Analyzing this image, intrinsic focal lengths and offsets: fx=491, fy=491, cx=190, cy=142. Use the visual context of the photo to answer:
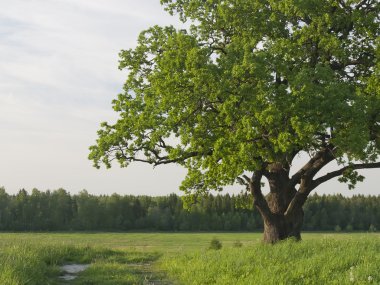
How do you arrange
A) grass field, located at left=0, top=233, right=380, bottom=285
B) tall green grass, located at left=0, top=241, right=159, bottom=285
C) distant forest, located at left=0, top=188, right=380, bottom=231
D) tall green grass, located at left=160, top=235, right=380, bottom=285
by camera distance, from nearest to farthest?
1. tall green grass, located at left=160, top=235, right=380, bottom=285
2. grass field, located at left=0, top=233, right=380, bottom=285
3. tall green grass, located at left=0, top=241, right=159, bottom=285
4. distant forest, located at left=0, top=188, right=380, bottom=231

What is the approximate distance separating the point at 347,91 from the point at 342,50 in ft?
10.7

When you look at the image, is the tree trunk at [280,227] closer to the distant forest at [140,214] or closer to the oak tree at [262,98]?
the oak tree at [262,98]

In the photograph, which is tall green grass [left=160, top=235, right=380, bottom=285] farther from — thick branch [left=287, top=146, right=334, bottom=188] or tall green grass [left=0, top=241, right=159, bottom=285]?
thick branch [left=287, top=146, right=334, bottom=188]

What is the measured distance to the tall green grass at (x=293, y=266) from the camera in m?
13.4

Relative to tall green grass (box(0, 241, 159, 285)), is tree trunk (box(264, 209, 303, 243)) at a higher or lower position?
higher

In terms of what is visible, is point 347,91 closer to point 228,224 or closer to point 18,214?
point 228,224

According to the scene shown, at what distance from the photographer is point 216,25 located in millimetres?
27750

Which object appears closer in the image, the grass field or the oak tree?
the grass field

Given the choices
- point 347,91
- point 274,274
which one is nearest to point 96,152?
point 347,91

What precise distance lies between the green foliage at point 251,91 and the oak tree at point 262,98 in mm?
59

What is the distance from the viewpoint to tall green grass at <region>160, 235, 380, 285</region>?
44.0 ft

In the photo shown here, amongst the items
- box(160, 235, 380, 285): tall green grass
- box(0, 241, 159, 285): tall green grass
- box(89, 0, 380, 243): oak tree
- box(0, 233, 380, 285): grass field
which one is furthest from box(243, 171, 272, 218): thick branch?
box(160, 235, 380, 285): tall green grass

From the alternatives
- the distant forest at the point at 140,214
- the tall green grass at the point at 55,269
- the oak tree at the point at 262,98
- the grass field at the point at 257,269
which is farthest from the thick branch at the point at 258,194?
the distant forest at the point at 140,214

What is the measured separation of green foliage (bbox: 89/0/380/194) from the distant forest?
122231mm
